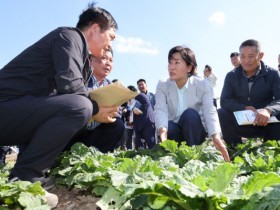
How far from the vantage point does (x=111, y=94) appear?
3.01 metres

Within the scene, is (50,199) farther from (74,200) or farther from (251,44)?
(251,44)

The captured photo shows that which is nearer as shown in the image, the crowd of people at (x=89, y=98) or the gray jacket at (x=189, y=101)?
the crowd of people at (x=89, y=98)

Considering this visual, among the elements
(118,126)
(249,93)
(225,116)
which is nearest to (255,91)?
(249,93)

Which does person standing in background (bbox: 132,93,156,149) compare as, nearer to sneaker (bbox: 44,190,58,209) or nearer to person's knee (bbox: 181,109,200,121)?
person's knee (bbox: 181,109,200,121)

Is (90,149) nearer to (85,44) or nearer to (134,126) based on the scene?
(85,44)

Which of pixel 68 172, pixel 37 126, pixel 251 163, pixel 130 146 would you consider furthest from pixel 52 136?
pixel 130 146

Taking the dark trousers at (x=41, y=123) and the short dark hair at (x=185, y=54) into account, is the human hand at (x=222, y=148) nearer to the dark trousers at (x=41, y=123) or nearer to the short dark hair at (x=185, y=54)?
the short dark hair at (x=185, y=54)

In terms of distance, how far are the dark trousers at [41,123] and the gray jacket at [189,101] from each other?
1.64m

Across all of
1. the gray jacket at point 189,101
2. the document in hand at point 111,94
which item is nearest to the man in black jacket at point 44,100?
the document in hand at point 111,94

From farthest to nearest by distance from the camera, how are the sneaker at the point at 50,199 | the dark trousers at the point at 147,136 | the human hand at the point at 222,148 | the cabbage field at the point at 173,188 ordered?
1. the dark trousers at the point at 147,136
2. the human hand at the point at 222,148
3. the sneaker at the point at 50,199
4. the cabbage field at the point at 173,188

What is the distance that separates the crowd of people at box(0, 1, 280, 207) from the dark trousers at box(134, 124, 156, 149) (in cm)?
251

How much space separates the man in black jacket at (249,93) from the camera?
479cm

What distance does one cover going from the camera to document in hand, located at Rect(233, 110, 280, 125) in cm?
421

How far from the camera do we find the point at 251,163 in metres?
2.83
